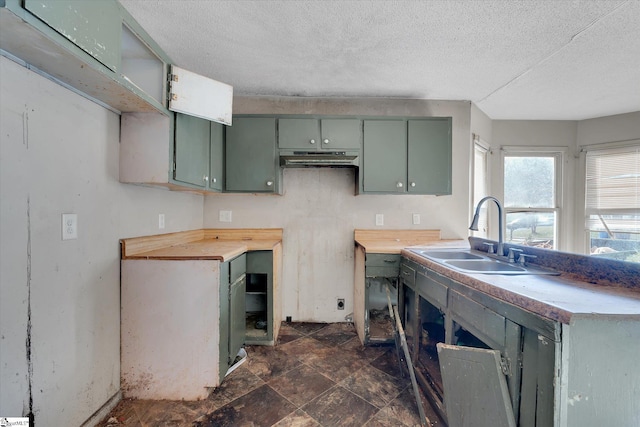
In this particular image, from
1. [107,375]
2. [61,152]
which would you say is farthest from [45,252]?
[107,375]

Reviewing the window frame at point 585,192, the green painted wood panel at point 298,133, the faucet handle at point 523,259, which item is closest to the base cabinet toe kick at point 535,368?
the faucet handle at point 523,259

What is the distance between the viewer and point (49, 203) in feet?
3.93

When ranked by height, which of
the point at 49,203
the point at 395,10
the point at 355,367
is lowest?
the point at 355,367

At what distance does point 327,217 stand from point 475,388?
191 centimetres

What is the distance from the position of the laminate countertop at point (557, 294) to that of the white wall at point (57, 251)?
2.03m

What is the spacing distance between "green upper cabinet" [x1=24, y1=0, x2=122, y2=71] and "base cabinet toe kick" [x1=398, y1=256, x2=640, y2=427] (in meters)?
2.02

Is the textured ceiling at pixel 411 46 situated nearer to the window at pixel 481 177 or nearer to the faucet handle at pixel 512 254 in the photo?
the window at pixel 481 177

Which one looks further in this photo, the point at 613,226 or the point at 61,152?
the point at 613,226

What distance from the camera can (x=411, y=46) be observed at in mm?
1800

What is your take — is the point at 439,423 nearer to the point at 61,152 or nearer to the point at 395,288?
the point at 395,288

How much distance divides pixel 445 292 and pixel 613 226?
126 inches

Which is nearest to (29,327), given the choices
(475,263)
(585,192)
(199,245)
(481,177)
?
(199,245)

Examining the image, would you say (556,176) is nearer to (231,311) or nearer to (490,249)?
Answer: (490,249)

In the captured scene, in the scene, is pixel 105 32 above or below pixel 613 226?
above
